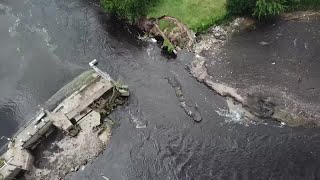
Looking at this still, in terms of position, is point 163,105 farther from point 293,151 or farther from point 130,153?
point 293,151

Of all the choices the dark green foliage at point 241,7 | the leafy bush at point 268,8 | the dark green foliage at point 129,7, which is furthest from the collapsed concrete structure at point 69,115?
the leafy bush at point 268,8

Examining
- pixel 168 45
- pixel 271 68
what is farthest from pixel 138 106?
pixel 271 68

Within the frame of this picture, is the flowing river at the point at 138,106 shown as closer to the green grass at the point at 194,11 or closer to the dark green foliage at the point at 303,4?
the green grass at the point at 194,11

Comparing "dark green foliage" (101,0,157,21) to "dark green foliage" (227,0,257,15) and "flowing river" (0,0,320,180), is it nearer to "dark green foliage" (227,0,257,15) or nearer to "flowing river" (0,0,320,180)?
"flowing river" (0,0,320,180)

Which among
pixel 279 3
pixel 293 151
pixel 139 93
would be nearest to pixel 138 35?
pixel 139 93

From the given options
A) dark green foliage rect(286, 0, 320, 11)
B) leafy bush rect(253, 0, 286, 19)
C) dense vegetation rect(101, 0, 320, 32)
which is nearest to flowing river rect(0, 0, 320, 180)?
dense vegetation rect(101, 0, 320, 32)

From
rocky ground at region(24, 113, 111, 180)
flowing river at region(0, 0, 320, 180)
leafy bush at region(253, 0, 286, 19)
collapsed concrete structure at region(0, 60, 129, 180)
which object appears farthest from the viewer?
leafy bush at region(253, 0, 286, 19)

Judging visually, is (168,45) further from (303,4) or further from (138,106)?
(303,4)
